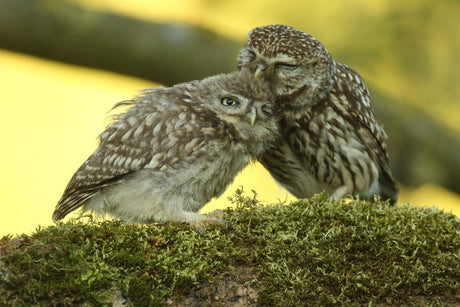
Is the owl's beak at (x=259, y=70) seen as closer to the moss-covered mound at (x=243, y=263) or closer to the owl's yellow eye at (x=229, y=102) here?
the owl's yellow eye at (x=229, y=102)

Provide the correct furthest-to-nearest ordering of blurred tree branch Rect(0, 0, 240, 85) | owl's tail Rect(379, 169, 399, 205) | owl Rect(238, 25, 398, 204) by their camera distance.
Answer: blurred tree branch Rect(0, 0, 240, 85)
owl's tail Rect(379, 169, 399, 205)
owl Rect(238, 25, 398, 204)

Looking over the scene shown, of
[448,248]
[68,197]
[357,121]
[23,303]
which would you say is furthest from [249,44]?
[23,303]

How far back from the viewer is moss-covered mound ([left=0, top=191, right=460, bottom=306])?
7.52ft

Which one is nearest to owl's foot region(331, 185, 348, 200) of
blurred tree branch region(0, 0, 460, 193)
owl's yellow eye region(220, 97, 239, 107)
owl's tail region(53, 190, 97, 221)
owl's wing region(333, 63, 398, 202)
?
owl's wing region(333, 63, 398, 202)

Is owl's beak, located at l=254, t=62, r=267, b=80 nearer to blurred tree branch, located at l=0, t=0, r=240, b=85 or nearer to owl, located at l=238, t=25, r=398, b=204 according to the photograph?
owl, located at l=238, t=25, r=398, b=204

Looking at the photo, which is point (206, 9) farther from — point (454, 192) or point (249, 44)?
point (454, 192)

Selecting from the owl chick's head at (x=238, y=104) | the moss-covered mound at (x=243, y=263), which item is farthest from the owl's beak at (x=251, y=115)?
the moss-covered mound at (x=243, y=263)

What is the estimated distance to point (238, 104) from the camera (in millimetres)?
3420

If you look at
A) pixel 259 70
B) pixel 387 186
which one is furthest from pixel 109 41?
pixel 387 186

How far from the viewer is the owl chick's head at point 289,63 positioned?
3846 mm

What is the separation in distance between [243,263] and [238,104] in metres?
1.18

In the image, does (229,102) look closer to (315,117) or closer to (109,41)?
(315,117)

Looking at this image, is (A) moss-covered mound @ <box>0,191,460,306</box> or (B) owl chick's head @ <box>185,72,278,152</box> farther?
(B) owl chick's head @ <box>185,72,278,152</box>

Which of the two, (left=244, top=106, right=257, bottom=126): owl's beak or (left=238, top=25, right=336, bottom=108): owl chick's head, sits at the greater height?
(left=238, top=25, right=336, bottom=108): owl chick's head
